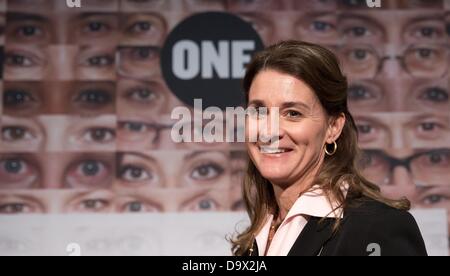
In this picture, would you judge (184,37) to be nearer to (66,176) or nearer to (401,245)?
(66,176)

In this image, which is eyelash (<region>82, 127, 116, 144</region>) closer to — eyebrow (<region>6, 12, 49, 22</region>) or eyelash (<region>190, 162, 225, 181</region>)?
eyelash (<region>190, 162, 225, 181</region>)

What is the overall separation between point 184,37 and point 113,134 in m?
0.49

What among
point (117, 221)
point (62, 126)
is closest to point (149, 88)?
point (62, 126)

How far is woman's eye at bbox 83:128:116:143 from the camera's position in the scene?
2475 mm

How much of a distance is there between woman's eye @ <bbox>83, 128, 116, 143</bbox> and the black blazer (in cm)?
137

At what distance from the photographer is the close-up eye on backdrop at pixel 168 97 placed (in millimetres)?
2457

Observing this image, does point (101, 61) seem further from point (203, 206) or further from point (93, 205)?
point (203, 206)

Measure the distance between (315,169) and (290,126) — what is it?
0.13 metres

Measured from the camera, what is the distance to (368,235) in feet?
3.88

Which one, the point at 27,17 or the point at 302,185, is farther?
the point at 27,17

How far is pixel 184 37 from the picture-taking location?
8.27 ft

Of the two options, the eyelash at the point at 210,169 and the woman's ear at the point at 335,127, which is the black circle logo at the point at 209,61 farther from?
the woman's ear at the point at 335,127

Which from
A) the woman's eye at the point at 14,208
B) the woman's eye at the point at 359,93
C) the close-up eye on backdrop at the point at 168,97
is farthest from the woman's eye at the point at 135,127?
the woman's eye at the point at 359,93
